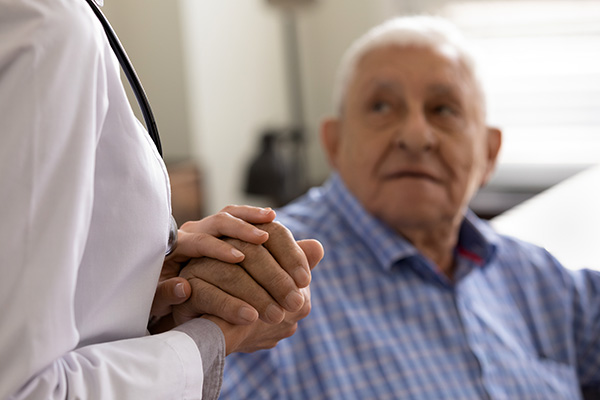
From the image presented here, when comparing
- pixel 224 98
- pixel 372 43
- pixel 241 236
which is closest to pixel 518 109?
pixel 224 98

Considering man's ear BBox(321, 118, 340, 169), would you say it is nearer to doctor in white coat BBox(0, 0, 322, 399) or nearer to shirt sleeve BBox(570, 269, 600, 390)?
shirt sleeve BBox(570, 269, 600, 390)

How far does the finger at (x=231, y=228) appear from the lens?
28.1 inches

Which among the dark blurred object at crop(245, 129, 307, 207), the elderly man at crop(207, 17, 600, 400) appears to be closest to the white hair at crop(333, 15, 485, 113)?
the elderly man at crop(207, 17, 600, 400)

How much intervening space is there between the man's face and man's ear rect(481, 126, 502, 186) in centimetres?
9

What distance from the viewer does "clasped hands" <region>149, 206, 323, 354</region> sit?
0.69 m

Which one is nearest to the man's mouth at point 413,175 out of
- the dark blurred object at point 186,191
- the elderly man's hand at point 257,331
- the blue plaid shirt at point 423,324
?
the blue plaid shirt at point 423,324

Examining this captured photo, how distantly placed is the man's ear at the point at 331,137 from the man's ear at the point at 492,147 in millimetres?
340

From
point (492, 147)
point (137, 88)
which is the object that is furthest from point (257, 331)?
point (492, 147)

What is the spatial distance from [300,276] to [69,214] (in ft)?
0.85

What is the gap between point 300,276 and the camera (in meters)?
0.70

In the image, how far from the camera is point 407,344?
1315 millimetres

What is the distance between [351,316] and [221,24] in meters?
2.70

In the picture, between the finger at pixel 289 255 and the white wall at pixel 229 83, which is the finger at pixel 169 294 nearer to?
the finger at pixel 289 255

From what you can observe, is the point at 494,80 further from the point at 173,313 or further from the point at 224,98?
the point at 173,313
